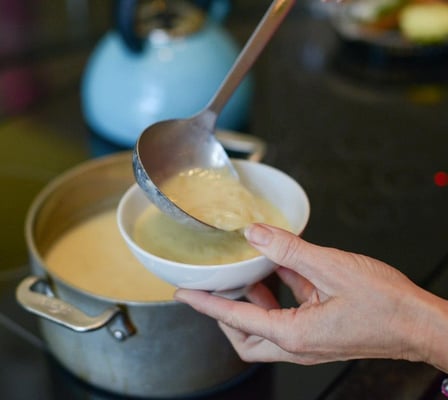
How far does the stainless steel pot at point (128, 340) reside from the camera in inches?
23.4

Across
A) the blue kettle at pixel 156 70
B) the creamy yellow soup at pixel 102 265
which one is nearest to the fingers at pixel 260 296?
the creamy yellow soup at pixel 102 265

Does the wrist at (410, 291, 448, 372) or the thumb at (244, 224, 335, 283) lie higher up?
the thumb at (244, 224, 335, 283)

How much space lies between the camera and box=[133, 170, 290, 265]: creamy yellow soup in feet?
1.91

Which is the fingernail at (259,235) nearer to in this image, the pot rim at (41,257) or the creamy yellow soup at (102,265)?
the pot rim at (41,257)

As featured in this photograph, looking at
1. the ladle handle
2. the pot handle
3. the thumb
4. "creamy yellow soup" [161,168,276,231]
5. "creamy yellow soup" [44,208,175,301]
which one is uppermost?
the ladle handle

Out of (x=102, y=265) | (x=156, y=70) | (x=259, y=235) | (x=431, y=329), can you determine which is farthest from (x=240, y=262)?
(x=156, y=70)

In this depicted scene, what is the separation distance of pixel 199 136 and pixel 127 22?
0.35 metres

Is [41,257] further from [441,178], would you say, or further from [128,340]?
[441,178]

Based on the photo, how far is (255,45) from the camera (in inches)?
25.1

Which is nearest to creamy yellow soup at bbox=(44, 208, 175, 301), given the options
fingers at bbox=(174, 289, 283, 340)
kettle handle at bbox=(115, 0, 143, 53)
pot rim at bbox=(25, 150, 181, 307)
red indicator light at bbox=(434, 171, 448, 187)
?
pot rim at bbox=(25, 150, 181, 307)

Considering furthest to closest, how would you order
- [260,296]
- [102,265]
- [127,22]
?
[127,22] → [102,265] → [260,296]

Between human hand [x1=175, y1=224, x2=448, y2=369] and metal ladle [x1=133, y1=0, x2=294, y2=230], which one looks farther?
metal ladle [x1=133, y1=0, x2=294, y2=230]

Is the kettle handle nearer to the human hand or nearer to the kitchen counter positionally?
the kitchen counter

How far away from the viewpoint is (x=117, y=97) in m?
1.02
